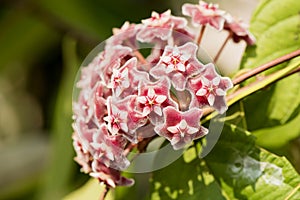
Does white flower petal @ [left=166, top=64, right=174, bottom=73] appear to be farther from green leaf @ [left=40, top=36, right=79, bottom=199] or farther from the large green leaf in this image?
green leaf @ [left=40, top=36, right=79, bottom=199]

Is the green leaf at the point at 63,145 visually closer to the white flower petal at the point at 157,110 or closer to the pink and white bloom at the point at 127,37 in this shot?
the pink and white bloom at the point at 127,37

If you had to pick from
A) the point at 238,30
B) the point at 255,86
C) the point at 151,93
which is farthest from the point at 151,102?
the point at 238,30

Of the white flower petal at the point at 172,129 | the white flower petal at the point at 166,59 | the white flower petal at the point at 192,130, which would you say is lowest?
the white flower petal at the point at 192,130

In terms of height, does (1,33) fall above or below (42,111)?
above

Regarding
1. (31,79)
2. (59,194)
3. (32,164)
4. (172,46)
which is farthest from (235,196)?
(31,79)

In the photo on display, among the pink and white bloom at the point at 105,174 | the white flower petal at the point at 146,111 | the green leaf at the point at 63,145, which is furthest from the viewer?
the green leaf at the point at 63,145

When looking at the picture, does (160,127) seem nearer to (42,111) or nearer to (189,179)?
(189,179)

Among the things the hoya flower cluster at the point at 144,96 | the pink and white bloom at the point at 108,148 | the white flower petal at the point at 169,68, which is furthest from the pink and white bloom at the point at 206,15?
the pink and white bloom at the point at 108,148
